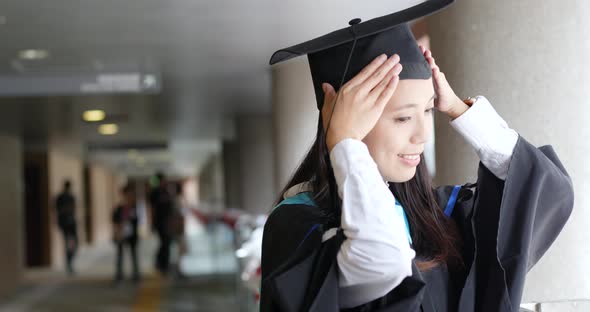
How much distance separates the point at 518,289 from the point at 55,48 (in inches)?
209

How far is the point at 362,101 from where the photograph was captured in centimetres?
143

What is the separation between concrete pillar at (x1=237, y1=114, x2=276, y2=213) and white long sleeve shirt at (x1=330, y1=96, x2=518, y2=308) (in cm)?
1213

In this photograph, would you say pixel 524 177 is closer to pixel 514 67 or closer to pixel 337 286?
pixel 337 286

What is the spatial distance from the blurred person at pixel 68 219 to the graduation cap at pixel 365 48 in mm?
14176

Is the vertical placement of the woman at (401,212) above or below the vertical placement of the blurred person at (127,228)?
above

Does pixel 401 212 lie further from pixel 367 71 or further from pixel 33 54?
pixel 33 54

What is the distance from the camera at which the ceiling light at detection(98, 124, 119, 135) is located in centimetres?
1318

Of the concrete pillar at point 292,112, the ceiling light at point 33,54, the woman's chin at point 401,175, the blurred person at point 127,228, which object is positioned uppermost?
the ceiling light at point 33,54

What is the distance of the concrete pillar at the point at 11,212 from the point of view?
13000 mm

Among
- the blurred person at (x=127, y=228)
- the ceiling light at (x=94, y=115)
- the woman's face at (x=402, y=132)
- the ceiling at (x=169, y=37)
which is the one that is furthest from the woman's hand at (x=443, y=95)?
the blurred person at (x=127, y=228)

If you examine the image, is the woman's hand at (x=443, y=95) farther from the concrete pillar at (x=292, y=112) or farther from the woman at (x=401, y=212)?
the concrete pillar at (x=292, y=112)

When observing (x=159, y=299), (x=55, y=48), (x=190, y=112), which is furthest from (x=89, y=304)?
(x=55, y=48)

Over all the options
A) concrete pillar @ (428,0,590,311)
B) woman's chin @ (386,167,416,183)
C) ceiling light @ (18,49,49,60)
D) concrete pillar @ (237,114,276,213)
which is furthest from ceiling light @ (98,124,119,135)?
woman's chin @ (386,167,416,183)

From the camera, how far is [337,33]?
156cm
